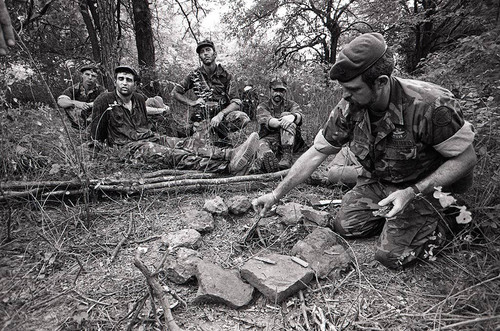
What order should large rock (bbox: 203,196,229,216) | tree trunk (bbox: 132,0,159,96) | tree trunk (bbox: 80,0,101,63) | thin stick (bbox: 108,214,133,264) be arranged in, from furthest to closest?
tree trunk (bbox: 132,0,159,96), tree trunk (bbox: 80,0,101,63), large rock (bbox: 203,196,229,216), thin stick (bbox: 108,214,133,264)

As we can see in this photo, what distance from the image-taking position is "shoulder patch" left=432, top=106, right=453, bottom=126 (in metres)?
1.96

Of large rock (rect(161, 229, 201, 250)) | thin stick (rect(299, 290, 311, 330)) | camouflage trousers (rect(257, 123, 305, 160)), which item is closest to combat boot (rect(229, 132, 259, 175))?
camouflage trousers (rect(257, 123, 305, 160))

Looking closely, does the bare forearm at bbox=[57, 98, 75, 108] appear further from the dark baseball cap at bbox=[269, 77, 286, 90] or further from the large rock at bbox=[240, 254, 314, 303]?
the large rock at bbox=[240, 254, 314, 303]

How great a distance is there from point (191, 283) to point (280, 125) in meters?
2.73

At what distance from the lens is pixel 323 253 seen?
2076mm

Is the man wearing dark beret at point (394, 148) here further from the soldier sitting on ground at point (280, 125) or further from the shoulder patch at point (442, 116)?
the soldier sitting on ground at point (280, 125)

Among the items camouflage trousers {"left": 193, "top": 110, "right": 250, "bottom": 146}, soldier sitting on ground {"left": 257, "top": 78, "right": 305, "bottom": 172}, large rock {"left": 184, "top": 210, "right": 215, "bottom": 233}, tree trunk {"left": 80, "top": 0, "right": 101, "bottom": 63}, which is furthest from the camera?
tree trunk {"left": 80, "top": 0, "right": 101, "bottom": 63}

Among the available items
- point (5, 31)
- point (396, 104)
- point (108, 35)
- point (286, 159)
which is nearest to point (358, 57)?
point (396, 104)

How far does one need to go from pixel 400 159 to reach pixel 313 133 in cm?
267

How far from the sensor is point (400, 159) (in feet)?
7.16

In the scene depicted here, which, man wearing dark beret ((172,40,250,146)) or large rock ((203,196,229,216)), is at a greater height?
man wearing dark beret ((172,40,250,146))

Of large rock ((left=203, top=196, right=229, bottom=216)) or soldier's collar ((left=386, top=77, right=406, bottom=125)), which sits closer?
soldier's collar ((left=386, top=77, right=406, bottom=125))

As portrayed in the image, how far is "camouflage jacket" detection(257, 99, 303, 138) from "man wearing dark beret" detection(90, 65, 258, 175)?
0.94 metres

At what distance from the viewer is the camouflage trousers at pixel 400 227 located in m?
2.06
